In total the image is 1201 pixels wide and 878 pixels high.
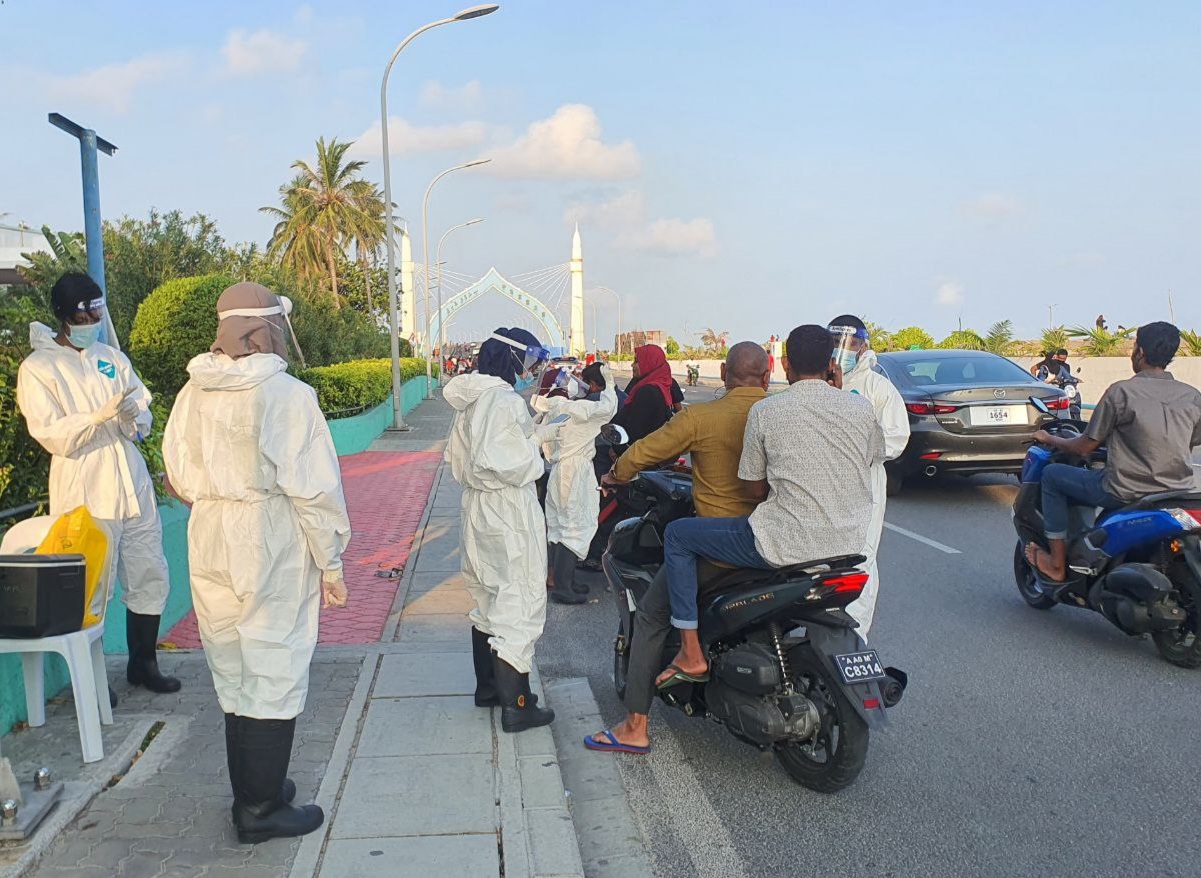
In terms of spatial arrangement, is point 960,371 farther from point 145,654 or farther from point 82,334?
point 82,334

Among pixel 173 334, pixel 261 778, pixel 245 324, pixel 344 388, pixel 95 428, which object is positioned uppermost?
pixel 245 324

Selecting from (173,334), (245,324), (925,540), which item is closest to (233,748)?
(245,324)

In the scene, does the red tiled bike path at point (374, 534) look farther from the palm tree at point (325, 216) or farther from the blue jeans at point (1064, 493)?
the palm tree at point (325, 216)

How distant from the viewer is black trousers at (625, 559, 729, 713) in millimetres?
4359

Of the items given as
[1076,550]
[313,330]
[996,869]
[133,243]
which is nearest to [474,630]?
[996,869]

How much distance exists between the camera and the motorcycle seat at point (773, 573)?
397cm

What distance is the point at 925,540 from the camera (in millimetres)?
8992

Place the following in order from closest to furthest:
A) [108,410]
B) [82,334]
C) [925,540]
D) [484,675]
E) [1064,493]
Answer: [108,410], [82,334], [484,675], [1064,493], [925,540]

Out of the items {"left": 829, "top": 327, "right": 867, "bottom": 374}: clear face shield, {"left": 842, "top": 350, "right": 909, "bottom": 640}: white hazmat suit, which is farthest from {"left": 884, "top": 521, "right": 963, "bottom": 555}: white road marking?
{"left": 829, "top": 327, "right": 867, "bottom": 374}: clear face shield

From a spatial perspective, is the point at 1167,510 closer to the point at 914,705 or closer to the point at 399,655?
the point at 914,705

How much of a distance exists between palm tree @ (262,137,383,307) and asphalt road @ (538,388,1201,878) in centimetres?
5150

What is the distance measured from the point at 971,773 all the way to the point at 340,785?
253 cm

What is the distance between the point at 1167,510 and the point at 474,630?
11.8ft

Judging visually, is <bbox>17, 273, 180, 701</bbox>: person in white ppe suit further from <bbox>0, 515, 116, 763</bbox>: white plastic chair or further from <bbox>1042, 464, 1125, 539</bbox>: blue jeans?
<bbox>1042, 464, 1125, 539</bbox>: blue jeans
